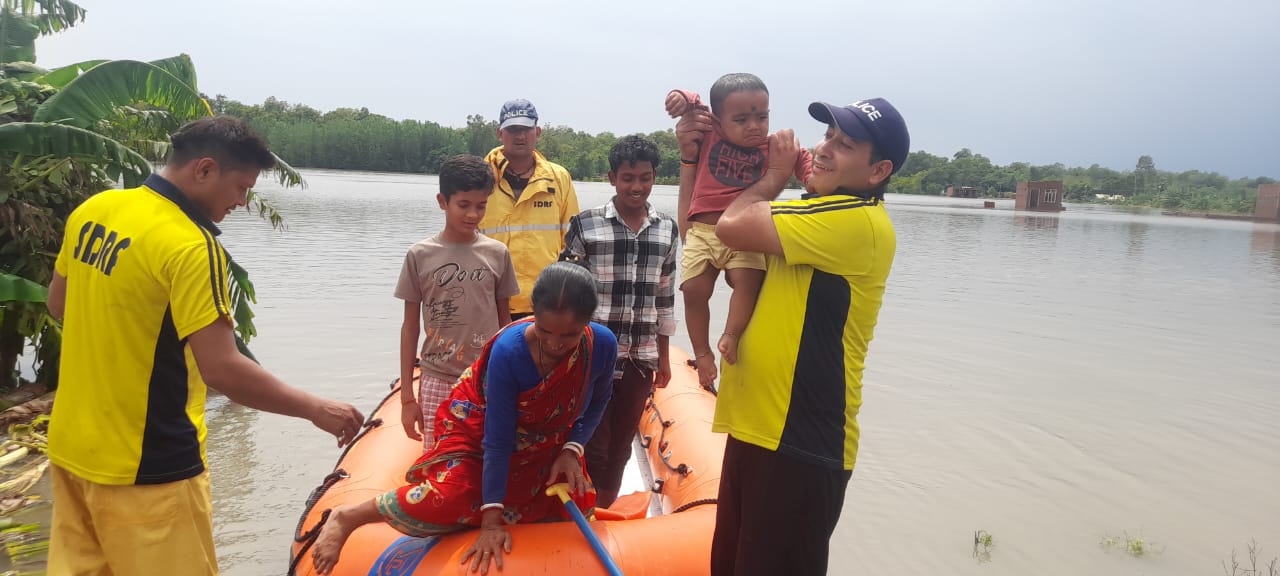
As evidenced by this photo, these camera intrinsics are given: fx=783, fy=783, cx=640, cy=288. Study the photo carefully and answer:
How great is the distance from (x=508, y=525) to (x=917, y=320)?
28.0ft

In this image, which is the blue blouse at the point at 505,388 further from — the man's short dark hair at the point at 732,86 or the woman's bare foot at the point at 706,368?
the man's short dark hair at the point at 732,86

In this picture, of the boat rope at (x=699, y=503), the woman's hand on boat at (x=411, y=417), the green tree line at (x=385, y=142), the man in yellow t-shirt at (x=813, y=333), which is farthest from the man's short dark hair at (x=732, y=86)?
the green tree line at (x=385, y=142)

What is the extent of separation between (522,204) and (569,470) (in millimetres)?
1671

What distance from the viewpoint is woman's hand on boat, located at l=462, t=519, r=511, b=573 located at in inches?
86.4

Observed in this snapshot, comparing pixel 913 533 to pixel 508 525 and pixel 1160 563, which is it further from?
pixel 508 525

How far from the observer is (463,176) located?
2.93 m

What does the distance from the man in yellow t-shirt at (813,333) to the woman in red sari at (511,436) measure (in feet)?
1.58

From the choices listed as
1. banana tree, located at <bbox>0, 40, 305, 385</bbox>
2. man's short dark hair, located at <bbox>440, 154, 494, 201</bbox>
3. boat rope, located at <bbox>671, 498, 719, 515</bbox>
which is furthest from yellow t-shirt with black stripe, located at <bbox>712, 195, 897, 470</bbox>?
banana tree, located at <bbox>0, 40, 305, 385</bbox>

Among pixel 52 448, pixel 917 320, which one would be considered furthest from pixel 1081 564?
pixel 917 320

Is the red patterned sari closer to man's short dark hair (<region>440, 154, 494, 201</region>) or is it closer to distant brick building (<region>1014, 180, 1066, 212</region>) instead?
man's short dark hair (<region>440, 154, 494, 201</region>)

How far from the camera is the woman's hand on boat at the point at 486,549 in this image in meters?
2.19

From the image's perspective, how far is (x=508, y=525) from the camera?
7.71ft

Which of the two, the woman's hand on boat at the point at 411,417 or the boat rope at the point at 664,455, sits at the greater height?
the woman's hand on boat at the point at 411,417

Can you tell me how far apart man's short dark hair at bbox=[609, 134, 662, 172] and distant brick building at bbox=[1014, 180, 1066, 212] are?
1786 inches
